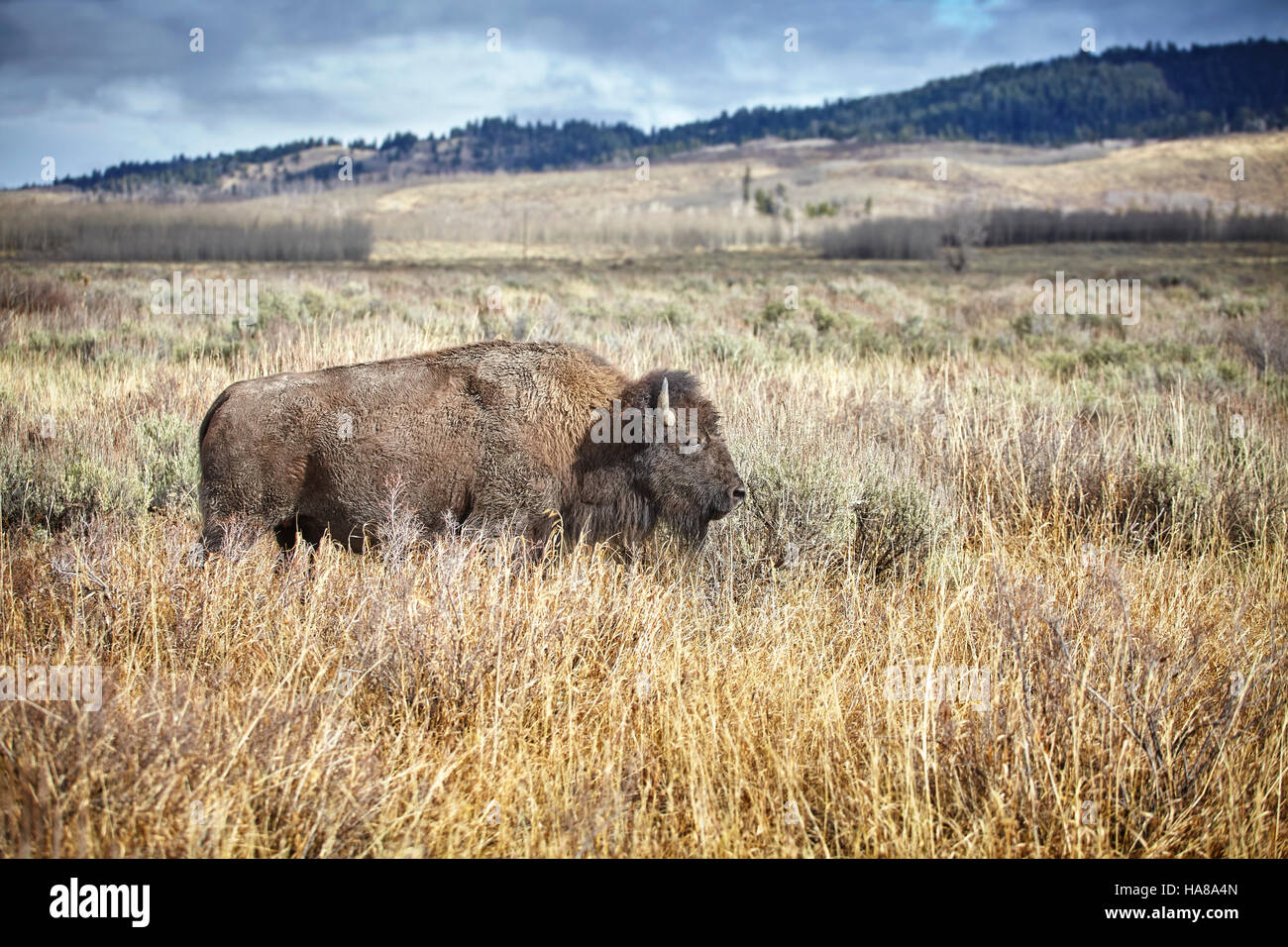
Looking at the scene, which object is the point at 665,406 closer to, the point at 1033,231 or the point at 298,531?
the point at 298,531

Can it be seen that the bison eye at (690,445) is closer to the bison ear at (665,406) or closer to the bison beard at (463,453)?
the bison beard at (463,453)

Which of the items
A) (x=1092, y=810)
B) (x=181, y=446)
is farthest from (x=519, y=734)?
(x=181, y=446)

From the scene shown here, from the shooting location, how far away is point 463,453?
4590mm

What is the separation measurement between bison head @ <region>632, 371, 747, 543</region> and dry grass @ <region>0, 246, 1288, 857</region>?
27 cm

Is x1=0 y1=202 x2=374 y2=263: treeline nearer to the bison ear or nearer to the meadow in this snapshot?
the meadow

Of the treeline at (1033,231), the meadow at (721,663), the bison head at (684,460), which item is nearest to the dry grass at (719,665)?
the meadow at (721,663)

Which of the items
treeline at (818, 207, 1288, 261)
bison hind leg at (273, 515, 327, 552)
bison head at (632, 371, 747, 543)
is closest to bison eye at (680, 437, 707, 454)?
bison head at (632, 371, 747, 543)

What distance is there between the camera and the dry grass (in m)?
2.43

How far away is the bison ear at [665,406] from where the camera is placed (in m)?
4.74

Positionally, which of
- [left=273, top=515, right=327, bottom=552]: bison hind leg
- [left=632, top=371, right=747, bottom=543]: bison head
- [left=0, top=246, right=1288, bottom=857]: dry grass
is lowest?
[left=0, top=246, right=1288, bottom=857]: dry grass

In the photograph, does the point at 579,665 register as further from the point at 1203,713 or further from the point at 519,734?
the point at 1203,713

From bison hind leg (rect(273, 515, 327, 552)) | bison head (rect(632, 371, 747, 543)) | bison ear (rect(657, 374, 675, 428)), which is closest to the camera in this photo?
bison hind leg (rect(273, 515, 327, 552))

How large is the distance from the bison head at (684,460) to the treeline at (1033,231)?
53.0m

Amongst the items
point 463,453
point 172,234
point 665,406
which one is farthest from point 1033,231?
point 463,453
